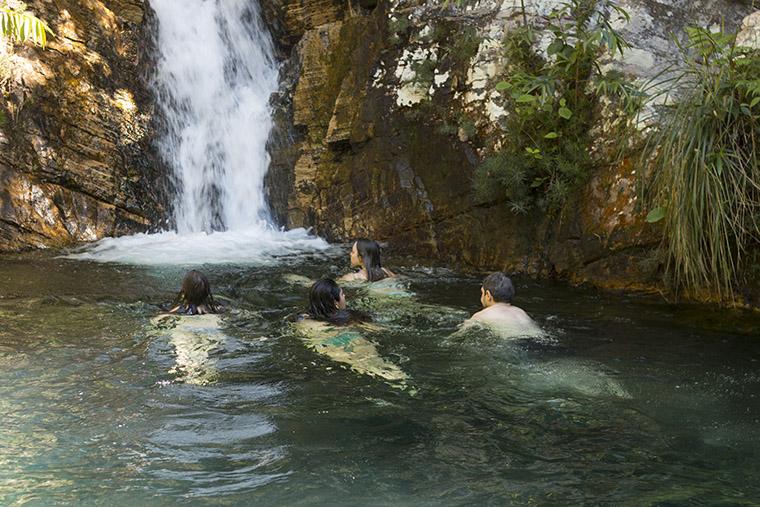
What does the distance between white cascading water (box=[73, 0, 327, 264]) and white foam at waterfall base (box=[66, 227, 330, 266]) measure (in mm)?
33

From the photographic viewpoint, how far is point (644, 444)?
428cm

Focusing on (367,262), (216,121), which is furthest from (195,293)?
(216,121)

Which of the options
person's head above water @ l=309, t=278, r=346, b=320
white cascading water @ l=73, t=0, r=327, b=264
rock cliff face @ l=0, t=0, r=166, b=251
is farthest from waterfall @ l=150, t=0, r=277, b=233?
person's head above water @ l=309, t=278, r=346, b=320

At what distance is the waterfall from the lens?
13.4 metres

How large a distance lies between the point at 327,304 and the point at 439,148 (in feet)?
15.4

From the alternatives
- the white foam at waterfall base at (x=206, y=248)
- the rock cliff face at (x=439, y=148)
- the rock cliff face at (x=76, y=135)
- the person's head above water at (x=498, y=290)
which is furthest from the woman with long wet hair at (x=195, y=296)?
the rock cliff face at (x=76, y=135)

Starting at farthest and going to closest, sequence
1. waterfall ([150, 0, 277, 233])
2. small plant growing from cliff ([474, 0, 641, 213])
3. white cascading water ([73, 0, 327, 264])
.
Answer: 1. waterfall ([150, 0, 277, 233])
2. white cascading water ([73, 0, 327, 264])
3. small plant growing from cliff ([474, 0, 641, 213])

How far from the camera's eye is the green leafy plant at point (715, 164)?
679 cm

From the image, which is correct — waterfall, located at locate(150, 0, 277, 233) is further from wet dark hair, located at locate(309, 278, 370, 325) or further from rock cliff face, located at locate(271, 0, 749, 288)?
wet dark hair, located at locate(309, 278, 370, 325)

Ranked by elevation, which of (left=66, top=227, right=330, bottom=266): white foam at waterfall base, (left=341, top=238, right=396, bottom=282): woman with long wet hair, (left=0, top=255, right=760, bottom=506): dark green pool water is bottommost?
(left=0, top=255, right=760, bottom=506): dark green pool water

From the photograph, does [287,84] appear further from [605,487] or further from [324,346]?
[605,487]

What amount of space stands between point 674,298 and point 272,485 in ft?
18.3

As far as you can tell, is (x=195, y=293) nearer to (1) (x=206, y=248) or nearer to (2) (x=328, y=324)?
(2) (x=328, y=324)

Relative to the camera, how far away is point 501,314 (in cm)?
660
